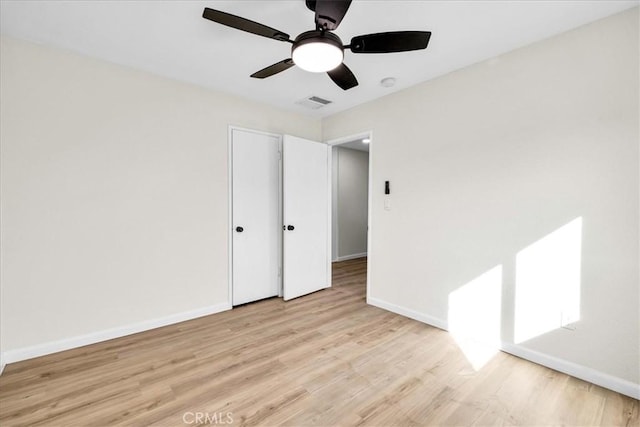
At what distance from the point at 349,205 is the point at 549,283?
428 centimetres

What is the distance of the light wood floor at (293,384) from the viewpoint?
167cm

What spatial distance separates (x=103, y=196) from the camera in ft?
8.30

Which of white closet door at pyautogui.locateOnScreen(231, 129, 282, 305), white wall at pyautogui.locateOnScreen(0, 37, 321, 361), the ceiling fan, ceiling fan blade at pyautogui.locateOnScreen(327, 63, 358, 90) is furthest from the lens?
white closet door at pyautogui.locateOnScreen(231, 129, 282, 305)

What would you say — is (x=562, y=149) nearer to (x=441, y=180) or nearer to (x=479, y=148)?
(x=479, y=148)

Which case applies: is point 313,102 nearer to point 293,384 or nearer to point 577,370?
point 293,384

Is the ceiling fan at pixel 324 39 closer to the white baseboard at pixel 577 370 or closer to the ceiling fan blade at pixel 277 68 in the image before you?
the ceiling fan blade at pixel 277 68

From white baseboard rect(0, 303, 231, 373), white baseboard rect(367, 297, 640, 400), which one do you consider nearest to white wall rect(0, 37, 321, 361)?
white baseboard rect(0, 303, 231, 373)

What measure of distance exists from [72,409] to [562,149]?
12.4ft

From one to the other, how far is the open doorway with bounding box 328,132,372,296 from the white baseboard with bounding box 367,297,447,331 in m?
2.08

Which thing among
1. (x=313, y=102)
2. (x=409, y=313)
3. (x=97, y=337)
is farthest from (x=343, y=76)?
(x=97, y=337)

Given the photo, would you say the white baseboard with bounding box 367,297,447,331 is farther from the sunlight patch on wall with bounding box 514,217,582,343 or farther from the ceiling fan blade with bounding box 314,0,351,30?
the ceiling fan blade with bounding box 314,0,351,30

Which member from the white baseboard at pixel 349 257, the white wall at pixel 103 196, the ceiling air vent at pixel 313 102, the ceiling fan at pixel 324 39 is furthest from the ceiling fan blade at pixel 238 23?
the white baseboard at pixel 349 257

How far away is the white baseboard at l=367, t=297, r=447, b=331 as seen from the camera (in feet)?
9.31

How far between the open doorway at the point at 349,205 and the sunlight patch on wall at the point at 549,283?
3.35 metres
